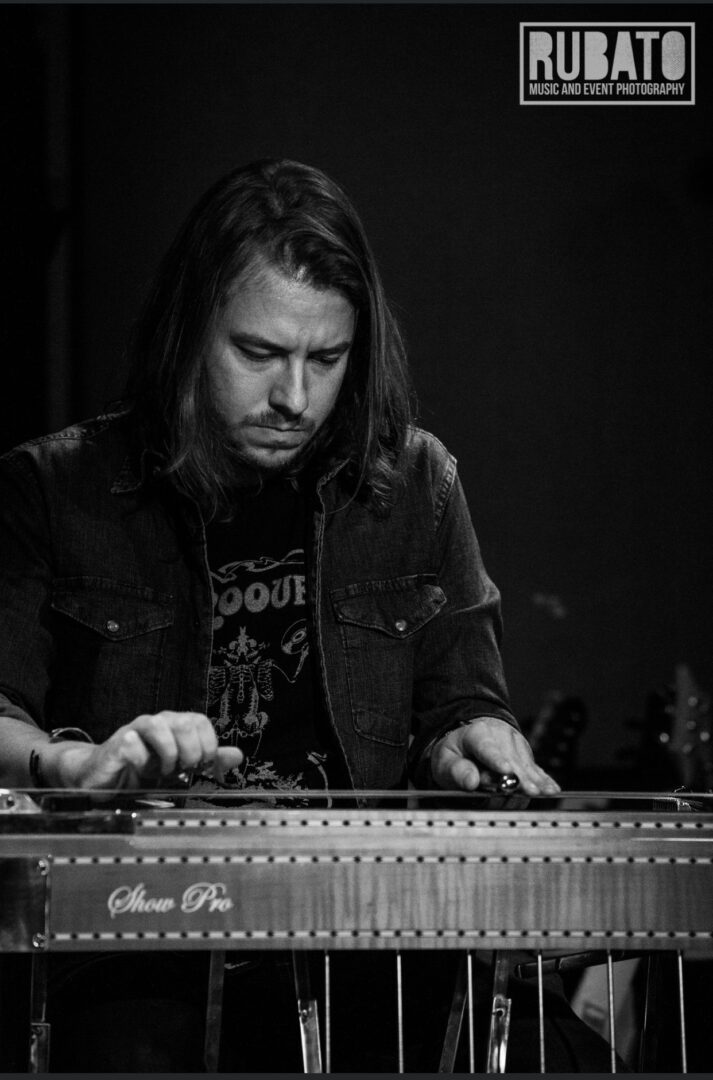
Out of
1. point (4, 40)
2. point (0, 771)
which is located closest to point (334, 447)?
point (0, 771)

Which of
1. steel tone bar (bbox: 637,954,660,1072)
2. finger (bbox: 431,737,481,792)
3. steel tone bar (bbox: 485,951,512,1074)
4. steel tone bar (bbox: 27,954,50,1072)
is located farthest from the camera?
finger (bbox: 431,737,481,792)

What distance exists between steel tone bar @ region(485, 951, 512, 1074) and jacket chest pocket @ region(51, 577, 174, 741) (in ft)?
2.07

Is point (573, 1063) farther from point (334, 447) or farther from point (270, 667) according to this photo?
point (334, 447)

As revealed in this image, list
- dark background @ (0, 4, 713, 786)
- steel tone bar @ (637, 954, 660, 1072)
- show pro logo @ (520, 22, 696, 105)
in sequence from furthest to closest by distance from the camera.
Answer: dark background @ (0, 4, 713, 786) < show pro logo @ (520, 22, 696, 105) < steel tone bar @ (637, 954, 660, 1072)

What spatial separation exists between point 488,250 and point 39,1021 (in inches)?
102

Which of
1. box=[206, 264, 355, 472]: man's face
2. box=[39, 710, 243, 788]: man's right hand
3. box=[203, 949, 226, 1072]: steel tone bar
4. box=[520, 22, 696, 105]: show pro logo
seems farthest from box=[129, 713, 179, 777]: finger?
box=[520, 22, 696, 105]: show pro logo

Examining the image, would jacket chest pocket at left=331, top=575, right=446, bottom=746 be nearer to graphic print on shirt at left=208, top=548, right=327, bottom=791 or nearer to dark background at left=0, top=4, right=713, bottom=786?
graphic print on shirt at left=208, top=548, right=327, bottom=791

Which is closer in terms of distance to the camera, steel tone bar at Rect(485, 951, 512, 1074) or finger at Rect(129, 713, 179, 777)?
finger at Rect(129, 713, 179, 777)

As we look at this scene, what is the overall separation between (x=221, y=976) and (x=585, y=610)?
2385 mm

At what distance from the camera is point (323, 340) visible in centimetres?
175

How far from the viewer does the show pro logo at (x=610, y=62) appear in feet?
8.52

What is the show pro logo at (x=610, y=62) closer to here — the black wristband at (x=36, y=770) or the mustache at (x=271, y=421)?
the mustache at (x=271, y=421)

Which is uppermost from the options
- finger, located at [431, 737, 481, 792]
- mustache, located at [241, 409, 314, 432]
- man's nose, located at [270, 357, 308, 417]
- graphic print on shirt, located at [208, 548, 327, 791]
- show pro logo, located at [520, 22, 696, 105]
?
show pro logo, located at [520, 22, 696, 105]

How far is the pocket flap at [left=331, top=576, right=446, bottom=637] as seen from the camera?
1.88m
